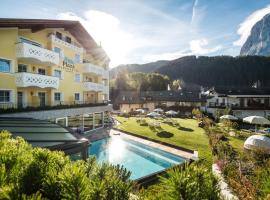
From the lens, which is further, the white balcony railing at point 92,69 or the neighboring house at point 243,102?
the neighboring house at point 243,102

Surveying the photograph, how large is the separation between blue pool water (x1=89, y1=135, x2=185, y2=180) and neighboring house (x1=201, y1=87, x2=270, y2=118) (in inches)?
1249

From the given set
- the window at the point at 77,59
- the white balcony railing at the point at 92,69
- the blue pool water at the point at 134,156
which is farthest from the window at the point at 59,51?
the blue pool water at the point at 134,156

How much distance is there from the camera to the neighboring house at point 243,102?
51812mm

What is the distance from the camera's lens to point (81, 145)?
12.2 meters

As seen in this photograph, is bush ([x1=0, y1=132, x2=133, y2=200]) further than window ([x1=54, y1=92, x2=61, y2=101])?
No

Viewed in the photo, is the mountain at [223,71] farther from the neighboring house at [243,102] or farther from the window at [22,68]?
the window at [22,68]

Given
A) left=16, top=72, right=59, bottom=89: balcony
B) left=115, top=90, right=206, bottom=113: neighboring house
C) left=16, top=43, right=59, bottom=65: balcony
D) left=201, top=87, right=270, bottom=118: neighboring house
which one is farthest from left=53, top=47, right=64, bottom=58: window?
left=115, top=90, right=206, bottom=113: neighboring house

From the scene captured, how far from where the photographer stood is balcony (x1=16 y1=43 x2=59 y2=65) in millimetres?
21734

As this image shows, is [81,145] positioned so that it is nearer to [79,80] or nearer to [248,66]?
[79,80]

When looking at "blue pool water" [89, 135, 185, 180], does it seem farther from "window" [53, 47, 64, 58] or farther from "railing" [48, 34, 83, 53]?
"railing" [48, 34, 83, 53]

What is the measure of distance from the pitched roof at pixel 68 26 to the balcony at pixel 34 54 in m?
2.21

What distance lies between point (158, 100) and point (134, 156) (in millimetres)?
53883

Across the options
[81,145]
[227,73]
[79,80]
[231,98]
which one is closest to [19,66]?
[79,80]

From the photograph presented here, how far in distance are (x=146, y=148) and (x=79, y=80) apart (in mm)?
15559
